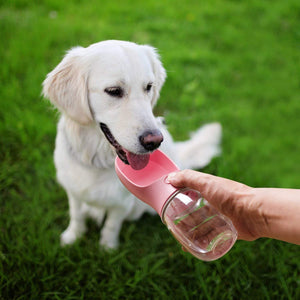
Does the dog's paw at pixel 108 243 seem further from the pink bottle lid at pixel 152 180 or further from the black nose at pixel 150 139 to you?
the black nose at pixel 150 139

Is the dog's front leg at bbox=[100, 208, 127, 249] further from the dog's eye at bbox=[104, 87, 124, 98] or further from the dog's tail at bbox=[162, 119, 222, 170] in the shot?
the dog's eye at bbox=[104, 87, 124, 98]

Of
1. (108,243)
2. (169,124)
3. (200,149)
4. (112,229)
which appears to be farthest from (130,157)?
(169,124)

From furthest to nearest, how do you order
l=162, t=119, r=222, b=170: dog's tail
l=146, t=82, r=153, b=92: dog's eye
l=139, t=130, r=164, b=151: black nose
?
l=162, t=119, r=222, b=170: dog's tail
l=146, t=82, r=153, b=92: dog's eye
l=139, t=130, r=164, b=151: black nose

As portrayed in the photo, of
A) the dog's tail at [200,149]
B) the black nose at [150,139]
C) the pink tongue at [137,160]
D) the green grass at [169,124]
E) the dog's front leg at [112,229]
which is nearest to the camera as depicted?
the black nose at [150,139]

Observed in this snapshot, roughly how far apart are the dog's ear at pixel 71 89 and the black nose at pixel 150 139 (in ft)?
1.27

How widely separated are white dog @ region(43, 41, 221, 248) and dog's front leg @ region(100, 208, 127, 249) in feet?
0.18

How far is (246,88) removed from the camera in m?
4.36

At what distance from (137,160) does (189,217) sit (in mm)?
453

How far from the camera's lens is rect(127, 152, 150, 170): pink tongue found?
1.83 metres

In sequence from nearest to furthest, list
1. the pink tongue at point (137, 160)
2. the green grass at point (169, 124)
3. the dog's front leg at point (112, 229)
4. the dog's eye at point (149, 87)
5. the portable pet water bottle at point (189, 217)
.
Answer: the portable pet water bottle at point (189, 217), the pink tongue at point (137, 160), the dog's eye at point (149, 87), the green grass at point (169, 124), the dog's front leg at point (112, 229)

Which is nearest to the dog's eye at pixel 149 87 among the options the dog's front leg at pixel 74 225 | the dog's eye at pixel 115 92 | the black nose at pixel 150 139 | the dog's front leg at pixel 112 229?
the dog's eye at pixel 115 92

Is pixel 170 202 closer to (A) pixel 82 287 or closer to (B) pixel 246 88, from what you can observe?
(A) pixel 82 287

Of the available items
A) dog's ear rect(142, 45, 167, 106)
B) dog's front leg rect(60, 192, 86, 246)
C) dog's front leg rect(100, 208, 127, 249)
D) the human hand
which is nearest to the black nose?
the human hand

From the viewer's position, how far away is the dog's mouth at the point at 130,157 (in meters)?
1.83
